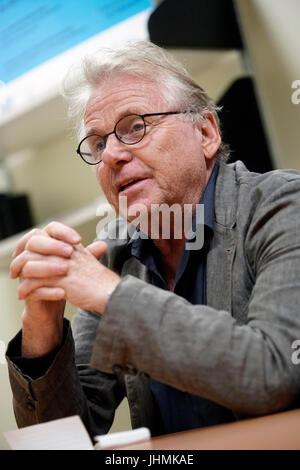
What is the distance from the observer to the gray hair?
1.18 m

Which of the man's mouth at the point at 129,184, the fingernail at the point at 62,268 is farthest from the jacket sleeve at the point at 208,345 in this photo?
the man's mouth at the point at 129,184

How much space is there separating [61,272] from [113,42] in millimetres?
1177

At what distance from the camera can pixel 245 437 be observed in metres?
0.69

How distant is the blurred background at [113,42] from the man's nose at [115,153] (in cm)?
57

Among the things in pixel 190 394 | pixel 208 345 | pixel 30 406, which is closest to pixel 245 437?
pixel 208 345

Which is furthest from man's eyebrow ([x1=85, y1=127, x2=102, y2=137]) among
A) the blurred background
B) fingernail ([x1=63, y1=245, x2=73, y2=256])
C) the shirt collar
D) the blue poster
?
the blue poster

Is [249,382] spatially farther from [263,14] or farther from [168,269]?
[263,14]

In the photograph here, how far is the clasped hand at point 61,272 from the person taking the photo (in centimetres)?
87

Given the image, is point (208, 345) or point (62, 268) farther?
point (62, 268)

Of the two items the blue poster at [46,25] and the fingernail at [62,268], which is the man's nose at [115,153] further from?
the blue poster at [46,25]

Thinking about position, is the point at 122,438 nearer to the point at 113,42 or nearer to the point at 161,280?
the point at 161,280

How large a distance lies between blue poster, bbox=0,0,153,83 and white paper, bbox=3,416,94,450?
1.71m

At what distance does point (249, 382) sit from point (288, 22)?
1458 mm

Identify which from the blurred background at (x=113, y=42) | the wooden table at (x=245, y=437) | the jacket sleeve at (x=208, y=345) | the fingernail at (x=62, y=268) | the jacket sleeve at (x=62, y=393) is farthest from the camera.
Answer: the blurred background at (x=113, y=42)
